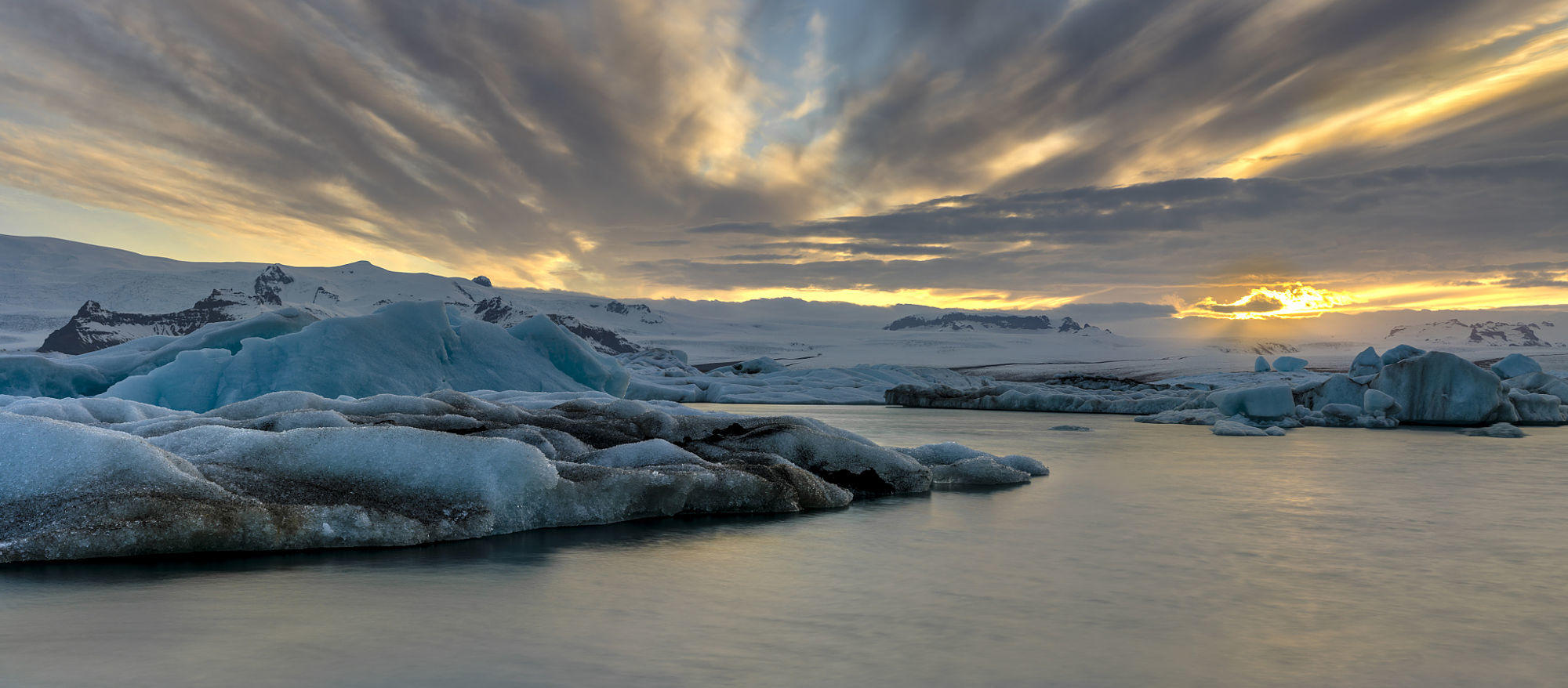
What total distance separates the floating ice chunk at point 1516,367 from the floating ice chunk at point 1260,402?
10407 millimetres

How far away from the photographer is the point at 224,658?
3.27 metres

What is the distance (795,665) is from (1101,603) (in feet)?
6.17

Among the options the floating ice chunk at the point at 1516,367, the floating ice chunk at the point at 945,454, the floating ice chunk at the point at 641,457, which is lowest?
the floating ice chunk at the point at 945,454

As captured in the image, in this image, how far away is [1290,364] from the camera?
4753cm

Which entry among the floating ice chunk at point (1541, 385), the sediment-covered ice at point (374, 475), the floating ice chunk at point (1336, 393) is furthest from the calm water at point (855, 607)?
the floating ice chunk at point (1541, 385)

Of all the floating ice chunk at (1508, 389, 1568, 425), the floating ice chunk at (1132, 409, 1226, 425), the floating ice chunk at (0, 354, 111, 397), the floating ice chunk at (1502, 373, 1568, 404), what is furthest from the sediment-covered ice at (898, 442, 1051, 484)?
the floating ice chunk at (1502, 373, 1568, 404)

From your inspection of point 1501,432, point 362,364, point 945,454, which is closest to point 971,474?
point 945,454

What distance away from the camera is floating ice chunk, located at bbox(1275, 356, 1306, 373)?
47.4m

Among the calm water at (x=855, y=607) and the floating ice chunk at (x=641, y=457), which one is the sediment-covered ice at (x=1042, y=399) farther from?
→ the floating ice chunk at (x=641, y=457)

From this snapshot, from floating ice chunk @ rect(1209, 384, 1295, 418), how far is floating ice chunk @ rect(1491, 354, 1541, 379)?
10.4 m

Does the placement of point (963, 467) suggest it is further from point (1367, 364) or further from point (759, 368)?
point (759, 368)

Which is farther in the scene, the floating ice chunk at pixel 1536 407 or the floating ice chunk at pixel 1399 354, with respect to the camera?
the floating ice chunk at pixel 1399 354

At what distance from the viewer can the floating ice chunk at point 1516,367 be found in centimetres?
2899

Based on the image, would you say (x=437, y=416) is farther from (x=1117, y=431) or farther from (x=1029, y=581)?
(x=1117, y=431)
